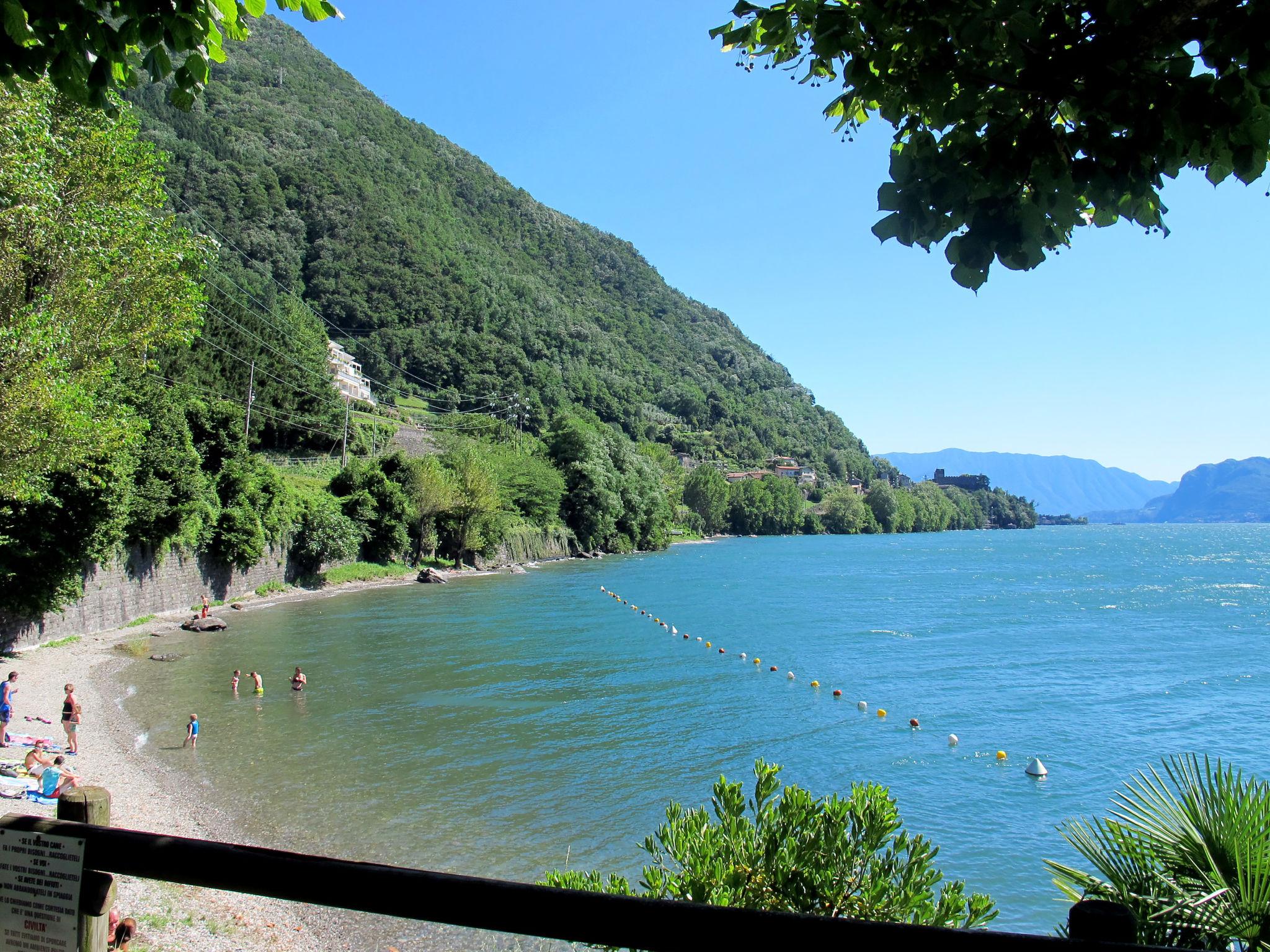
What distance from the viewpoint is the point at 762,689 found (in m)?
28.7

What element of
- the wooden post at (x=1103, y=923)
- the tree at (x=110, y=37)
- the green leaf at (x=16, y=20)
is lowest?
the wooden post at (x=1103, y=923)

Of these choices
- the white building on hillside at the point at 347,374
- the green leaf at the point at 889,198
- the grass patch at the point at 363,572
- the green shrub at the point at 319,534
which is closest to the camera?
the green leaf at the point at 889,198

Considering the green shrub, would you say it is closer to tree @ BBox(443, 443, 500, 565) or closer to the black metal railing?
tree @ BBox(443, 443, 500, 565)

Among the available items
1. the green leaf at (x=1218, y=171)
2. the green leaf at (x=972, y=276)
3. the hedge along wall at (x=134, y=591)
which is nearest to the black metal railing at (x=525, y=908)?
the green leaf at (x=972, y=276)

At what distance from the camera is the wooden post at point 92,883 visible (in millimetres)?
2410

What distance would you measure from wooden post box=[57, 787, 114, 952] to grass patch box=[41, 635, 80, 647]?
31095 millimetres

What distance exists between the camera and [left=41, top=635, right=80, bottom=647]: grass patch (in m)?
27.5

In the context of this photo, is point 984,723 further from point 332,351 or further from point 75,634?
point 332,351

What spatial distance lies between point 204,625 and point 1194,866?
37.1m

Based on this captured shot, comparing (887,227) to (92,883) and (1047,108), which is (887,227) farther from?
(92,883)

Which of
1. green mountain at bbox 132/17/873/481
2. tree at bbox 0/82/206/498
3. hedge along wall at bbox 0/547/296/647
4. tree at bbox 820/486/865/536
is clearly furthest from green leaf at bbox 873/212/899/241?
tree at bbox 820/486/865/536

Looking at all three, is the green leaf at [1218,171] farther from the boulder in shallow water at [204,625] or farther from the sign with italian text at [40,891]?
the boulder in shallow water at [204,625]

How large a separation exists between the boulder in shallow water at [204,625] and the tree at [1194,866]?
1420 inches

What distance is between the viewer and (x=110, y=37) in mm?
3801
